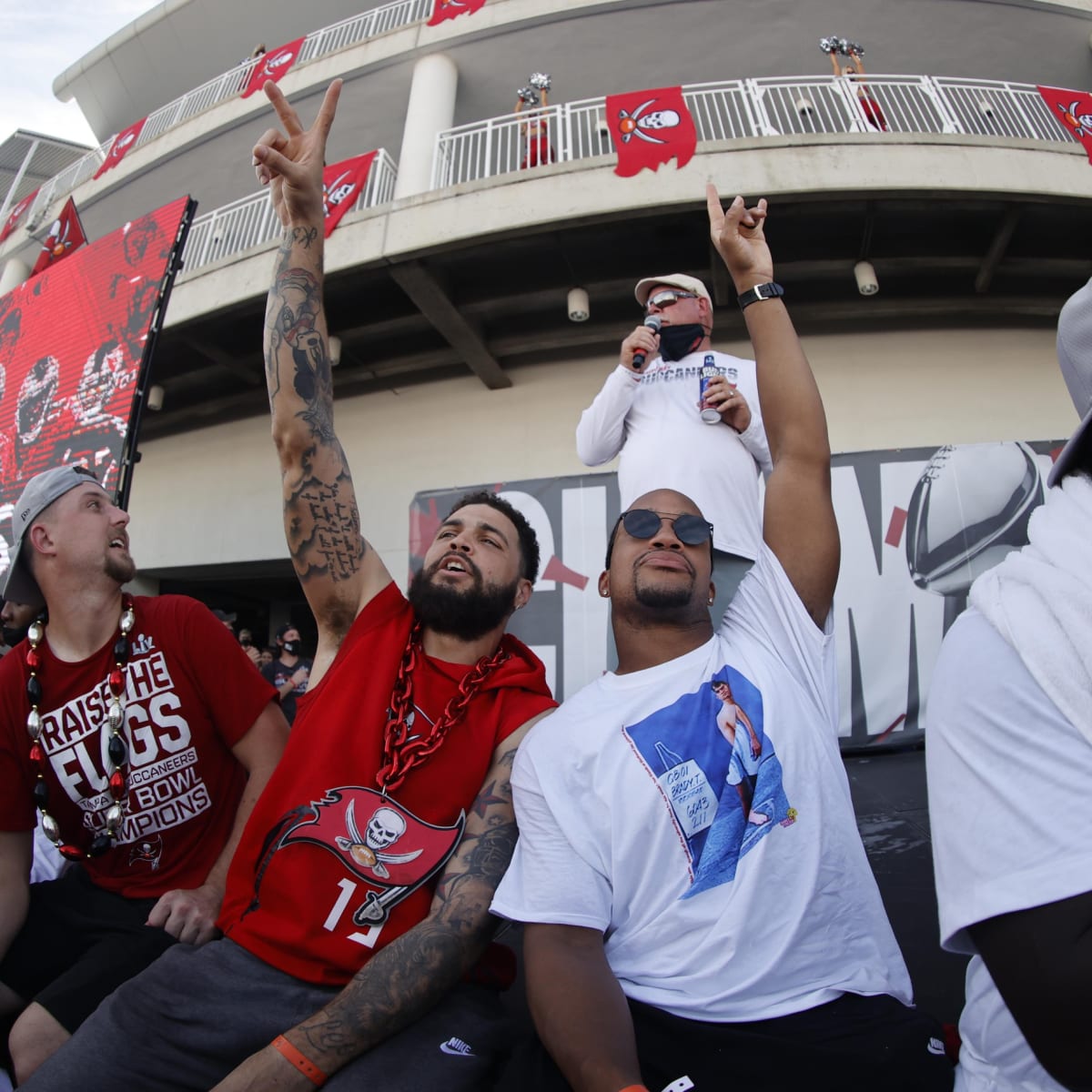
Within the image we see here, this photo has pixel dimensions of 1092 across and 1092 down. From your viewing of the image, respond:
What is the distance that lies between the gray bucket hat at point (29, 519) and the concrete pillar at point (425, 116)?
254 inches

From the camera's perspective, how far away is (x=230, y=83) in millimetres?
11023

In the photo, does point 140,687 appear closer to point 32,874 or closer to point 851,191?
point 32,874

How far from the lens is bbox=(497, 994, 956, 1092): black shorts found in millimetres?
1049

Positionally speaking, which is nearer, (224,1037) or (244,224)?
(224,1037)

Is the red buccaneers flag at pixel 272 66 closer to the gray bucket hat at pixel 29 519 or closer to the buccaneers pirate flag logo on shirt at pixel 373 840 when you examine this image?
the gray bucket hat at pixel 29 519

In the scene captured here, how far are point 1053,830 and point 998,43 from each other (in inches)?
464

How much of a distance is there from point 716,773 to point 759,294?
4.22ft

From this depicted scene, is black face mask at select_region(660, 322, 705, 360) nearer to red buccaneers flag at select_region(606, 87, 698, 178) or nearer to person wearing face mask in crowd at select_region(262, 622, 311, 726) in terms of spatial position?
red buccaneers flag at select_region(606, 87, 698, 178)

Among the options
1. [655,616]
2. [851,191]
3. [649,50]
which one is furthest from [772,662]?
[649,50]

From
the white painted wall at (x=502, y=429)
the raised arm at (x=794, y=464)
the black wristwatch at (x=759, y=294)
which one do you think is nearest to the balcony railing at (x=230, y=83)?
the white painted wall at (x=502, y=429)

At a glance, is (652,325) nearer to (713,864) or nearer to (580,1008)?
(713,864)

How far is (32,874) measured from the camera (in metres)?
2.10

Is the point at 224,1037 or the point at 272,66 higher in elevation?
the point at 272,66

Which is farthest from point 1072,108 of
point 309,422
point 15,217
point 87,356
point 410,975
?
point 15,217
